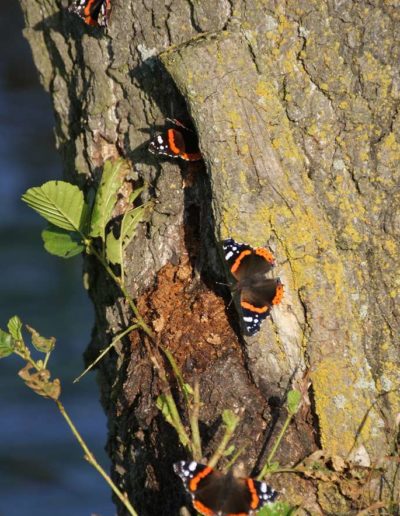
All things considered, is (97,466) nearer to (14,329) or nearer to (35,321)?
(14,329)

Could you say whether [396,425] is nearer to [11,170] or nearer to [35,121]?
[11,170]

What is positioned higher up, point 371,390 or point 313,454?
point 371,390

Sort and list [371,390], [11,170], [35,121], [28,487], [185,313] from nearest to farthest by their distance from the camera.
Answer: [371,390] < [185,313] < [28,487] < [11,170] < [35,121]

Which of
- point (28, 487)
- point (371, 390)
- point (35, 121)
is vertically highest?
point (35, 121)

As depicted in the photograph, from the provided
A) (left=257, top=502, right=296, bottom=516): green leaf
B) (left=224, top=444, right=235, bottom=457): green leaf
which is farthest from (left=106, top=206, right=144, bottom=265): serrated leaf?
(left=257, top=502, right=296, bottom=516): green leaf

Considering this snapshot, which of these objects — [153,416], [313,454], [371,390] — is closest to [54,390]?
[153,416]

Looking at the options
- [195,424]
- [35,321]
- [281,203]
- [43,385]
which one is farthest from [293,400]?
[35,321]

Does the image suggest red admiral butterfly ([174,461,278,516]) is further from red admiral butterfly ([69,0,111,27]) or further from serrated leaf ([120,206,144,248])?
red admiral butterfly ([69,0,111,27])
